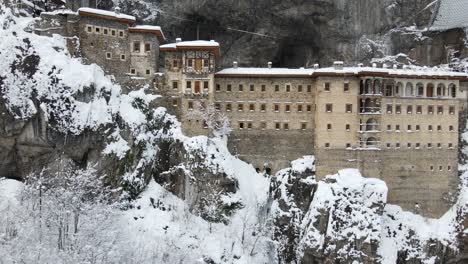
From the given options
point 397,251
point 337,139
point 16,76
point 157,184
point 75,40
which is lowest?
point 397,251

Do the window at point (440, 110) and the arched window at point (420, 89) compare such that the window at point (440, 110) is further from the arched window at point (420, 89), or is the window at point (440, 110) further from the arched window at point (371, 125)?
the arched window at point (371, 125)

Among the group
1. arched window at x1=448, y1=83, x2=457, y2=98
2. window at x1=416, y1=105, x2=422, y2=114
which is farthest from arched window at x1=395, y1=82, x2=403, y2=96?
arched window at x1=448, y1=83, x2=457, y2=98

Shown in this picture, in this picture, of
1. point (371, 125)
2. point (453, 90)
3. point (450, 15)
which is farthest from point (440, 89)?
point (450, 15)

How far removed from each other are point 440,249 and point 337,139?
46.8 ft

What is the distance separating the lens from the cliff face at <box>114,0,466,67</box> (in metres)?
71.6

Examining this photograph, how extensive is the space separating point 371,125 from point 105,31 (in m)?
27.4

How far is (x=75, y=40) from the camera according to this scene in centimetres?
6100

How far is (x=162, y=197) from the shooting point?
60.5 m

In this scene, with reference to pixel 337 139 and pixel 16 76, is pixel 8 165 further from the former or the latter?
pixel 337 139

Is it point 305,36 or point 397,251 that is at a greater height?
point 305,36

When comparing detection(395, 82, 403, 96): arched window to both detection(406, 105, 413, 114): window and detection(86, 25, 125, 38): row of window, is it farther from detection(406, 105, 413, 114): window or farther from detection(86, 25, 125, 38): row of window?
detection(86, 25, 125, 38): row of window

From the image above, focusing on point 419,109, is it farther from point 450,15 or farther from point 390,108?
point 450,15

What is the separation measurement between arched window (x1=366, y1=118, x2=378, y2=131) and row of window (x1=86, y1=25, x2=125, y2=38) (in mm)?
25499

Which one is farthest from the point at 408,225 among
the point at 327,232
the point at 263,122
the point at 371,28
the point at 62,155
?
the point at 62,155
